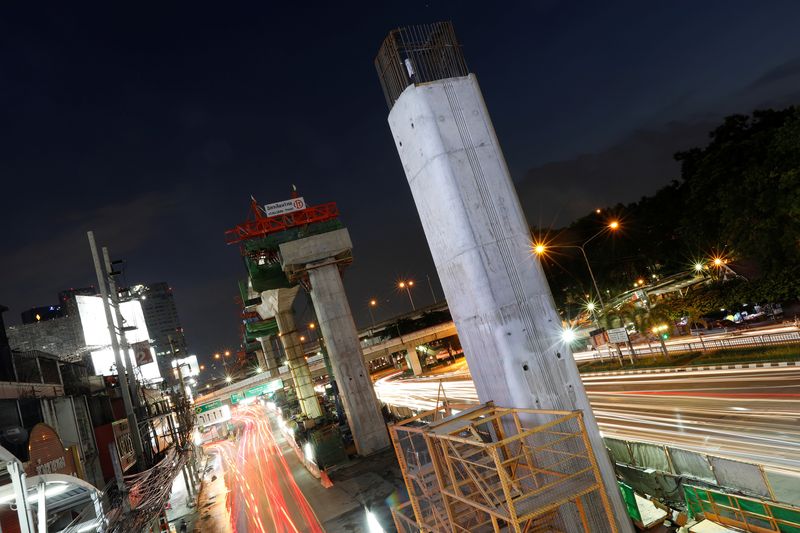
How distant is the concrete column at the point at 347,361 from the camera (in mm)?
27844

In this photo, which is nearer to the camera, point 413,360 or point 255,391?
point 255,391

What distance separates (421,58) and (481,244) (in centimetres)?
383

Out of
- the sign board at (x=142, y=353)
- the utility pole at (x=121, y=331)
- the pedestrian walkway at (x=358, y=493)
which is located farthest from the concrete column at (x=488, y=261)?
the sign board at (x=142, y=353)

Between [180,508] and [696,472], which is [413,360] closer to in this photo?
[180,508]

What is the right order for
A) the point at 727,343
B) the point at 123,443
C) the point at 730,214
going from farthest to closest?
the point at 730,214, the point at 727,343, the point at 123,443

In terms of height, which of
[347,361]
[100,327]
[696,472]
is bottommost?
[696,472]

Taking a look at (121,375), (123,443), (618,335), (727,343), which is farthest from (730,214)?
Result: (123,443)

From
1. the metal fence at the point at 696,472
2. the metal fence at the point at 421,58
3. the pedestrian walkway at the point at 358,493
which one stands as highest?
the metal fence at the point at 421,58

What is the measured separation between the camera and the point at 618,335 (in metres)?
33.5

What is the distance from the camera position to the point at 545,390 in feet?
26.6

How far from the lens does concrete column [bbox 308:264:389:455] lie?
91.4 feet

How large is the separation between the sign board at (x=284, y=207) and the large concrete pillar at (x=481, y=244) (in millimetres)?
23807


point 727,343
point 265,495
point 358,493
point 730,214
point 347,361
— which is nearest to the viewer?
point 358,493

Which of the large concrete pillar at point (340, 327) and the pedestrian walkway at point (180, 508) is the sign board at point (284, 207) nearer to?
the large concrete pillar at point (340, 327)
